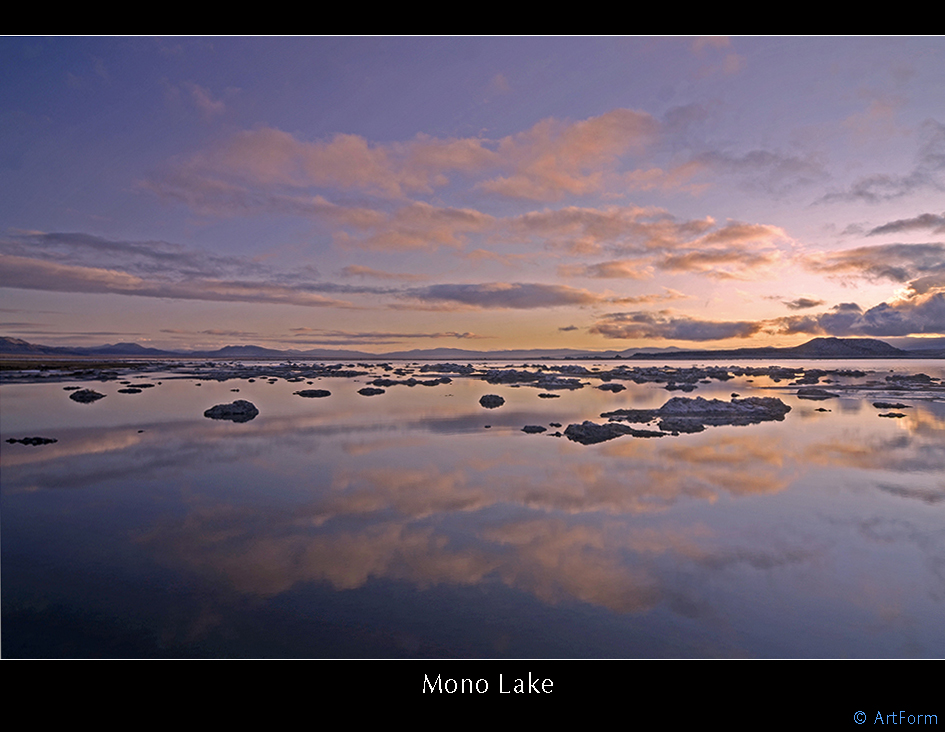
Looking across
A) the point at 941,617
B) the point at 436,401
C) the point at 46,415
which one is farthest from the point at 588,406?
the point at 46,415

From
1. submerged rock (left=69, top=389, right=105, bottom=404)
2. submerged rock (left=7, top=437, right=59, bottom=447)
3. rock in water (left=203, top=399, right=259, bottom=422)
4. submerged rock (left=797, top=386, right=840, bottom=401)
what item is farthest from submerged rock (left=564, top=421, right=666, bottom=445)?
submerged rock (left=69, top=389, right=105, bottom=404)

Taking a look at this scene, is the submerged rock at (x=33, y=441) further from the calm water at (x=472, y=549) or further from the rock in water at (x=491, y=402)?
the rock in water at (x=491, y=402)

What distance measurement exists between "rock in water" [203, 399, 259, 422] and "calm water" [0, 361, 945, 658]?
27.5ft

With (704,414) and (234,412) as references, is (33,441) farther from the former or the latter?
(704,414)

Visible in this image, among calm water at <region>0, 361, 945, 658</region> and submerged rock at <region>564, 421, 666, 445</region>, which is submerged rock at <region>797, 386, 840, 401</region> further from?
submerged rock at <region>564, 421, 666, 445</region>

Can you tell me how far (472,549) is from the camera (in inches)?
388

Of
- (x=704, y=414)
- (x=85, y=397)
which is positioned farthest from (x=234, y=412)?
(x=704, y=414)

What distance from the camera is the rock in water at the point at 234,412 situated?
29578 millimetres

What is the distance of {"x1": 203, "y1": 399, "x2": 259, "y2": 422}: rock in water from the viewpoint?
29.6 meters

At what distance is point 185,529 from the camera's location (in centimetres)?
1090

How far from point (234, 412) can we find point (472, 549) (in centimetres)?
2621

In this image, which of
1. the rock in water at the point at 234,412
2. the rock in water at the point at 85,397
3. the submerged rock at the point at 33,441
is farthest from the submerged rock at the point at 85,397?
the submerged rock at the point at 33,441

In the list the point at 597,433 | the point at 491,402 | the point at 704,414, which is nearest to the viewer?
the point at 597,433

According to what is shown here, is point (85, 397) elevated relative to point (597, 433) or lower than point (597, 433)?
elevated
